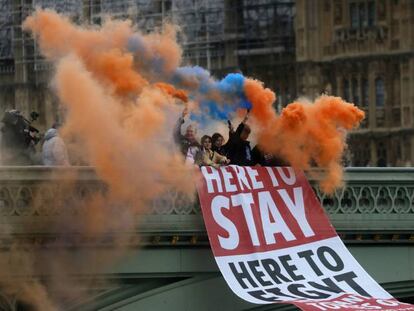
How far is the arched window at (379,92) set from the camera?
291 feet

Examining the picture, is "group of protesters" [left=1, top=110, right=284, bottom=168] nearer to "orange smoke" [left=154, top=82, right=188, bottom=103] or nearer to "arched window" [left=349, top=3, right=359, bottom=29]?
"orange smoke" [left=154, top=82, right=188, bottom=103]

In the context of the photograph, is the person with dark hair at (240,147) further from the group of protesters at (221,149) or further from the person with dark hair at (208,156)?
the person with dark hair at (208,156)

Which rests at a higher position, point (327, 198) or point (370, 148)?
point (370, 148)

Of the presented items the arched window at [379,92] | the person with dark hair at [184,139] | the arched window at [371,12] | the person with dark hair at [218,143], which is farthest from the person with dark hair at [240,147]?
the arched window at [371,12]

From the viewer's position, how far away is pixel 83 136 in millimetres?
23891

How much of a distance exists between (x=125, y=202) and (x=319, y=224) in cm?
304

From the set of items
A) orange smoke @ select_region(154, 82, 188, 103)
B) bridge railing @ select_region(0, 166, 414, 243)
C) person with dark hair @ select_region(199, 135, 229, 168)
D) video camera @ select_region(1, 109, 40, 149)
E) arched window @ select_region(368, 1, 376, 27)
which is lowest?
bridge railing @ select_region(0, 166, 414, 243)

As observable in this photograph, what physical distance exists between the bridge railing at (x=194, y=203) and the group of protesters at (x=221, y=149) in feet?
2.25

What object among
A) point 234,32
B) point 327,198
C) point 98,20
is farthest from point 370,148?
point 327,198

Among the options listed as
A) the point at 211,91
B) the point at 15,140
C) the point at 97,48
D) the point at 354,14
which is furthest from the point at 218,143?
the point at 354,14

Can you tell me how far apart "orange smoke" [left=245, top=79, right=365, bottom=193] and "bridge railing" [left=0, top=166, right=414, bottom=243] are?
25cm

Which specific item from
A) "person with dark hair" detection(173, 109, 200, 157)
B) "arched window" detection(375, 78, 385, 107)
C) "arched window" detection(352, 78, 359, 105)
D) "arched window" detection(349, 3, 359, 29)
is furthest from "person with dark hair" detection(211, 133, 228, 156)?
"arched window" detection(349, 3, 359, 29)

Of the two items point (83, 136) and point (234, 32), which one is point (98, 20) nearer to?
point (234, 32)

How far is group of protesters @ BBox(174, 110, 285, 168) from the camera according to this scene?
24.2 meters
